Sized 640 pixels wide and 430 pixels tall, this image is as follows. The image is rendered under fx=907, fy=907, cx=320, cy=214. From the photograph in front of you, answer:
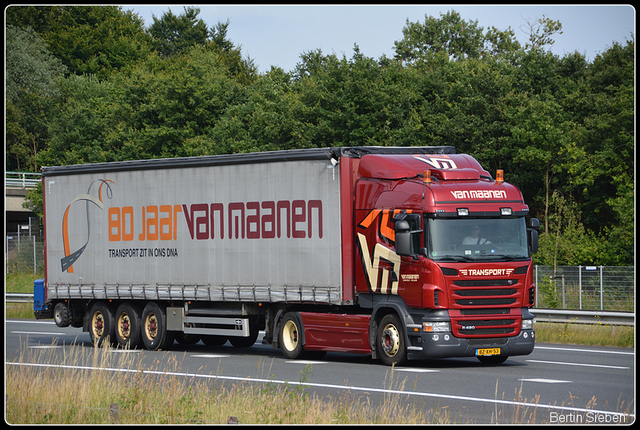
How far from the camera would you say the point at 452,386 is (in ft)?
43.1

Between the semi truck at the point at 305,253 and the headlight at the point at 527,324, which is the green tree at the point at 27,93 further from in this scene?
the headlight at the point at 527,324

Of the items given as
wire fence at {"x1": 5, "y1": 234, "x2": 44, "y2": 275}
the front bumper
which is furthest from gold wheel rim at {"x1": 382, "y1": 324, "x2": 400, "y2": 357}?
wire fence at {"x1": 5, "y1": 234, "x2": 44, "y2": 275}

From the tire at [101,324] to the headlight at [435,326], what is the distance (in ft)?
27.1

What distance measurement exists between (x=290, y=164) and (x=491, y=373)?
5374 millimetres

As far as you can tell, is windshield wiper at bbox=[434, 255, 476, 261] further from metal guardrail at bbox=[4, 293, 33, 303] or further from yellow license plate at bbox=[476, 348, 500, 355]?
metal guardrail at bbox=[4, 293, 33, 303]

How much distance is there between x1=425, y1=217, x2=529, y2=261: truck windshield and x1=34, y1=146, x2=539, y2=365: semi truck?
0.02m

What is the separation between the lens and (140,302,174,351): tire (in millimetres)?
19484

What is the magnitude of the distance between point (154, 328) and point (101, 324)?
67.2 inches

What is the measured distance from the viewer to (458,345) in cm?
1516

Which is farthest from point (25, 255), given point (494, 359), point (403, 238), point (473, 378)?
point (473, 378)

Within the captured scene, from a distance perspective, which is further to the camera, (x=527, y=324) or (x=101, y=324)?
(x=101, y=324)

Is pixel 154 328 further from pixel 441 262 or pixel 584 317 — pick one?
pixel 584 317

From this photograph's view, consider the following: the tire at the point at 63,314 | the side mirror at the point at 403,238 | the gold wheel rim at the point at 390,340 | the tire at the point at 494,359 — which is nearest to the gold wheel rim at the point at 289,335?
the gold wheel rim at the point at 390,340

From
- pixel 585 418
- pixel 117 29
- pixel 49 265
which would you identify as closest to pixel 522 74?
pixel 49 265
